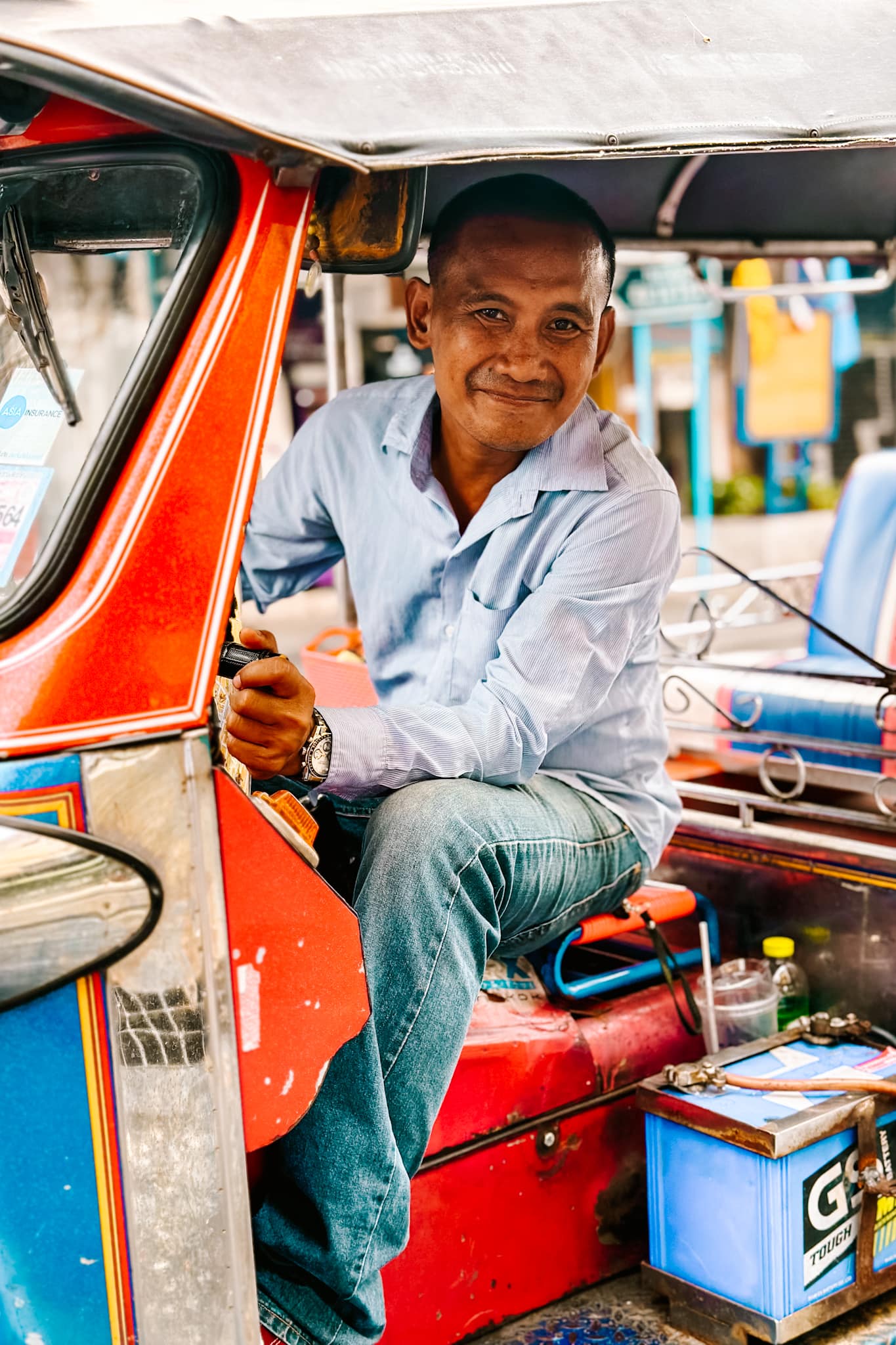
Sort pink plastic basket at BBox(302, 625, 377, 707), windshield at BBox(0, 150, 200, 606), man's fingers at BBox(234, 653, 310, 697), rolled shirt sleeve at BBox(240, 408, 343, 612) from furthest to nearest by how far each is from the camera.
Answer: pink plastic basket at BBox(302, 625, 377, 707)
rolled shirt sleeve at BBox(240, 408, 343, 612)
man's fingers at BBox(234, 653, 310, 697)
windshield at BBox(0, 150, 200, 606)

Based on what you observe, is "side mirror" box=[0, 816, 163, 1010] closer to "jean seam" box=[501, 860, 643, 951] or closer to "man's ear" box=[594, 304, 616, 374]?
"jean seam" box=[501, 860, 643, 951]

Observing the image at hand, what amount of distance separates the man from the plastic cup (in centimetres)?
34

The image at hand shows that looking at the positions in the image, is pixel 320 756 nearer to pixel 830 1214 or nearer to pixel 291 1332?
pixel 291 1332

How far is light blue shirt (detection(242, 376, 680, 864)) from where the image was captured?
1978 millimetres

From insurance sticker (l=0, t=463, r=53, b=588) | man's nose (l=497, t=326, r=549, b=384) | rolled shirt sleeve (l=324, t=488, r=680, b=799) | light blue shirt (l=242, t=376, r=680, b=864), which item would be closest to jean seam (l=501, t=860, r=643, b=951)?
light blue shirt (l=242, t=376, r=680, b=864)

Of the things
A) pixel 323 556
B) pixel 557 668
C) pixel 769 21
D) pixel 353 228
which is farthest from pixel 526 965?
pixel 769 21

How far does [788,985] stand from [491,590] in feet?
3.32

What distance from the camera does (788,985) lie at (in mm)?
2633

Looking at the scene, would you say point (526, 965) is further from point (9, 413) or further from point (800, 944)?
point (9, 413)

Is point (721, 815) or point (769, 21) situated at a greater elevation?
point (769, 21)

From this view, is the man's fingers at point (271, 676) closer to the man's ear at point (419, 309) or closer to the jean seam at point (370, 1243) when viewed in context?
the jean seam at point (370, 1243)

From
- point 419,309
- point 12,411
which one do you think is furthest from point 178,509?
point 419,309

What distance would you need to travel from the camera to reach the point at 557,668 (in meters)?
2.03

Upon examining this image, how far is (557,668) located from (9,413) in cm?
84
